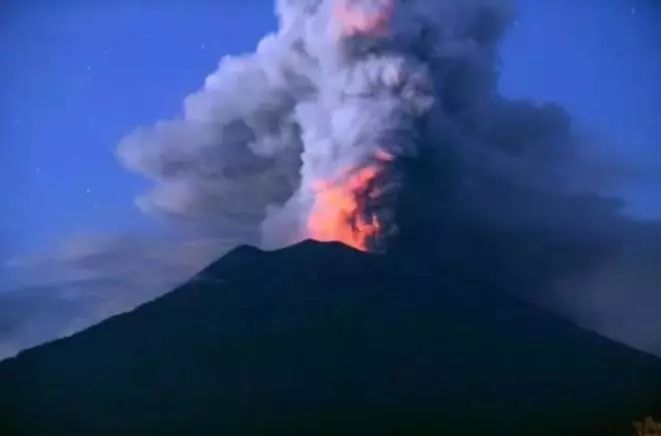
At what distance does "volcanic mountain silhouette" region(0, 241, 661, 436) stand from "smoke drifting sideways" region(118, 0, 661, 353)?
147 mm

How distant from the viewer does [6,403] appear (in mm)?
5676

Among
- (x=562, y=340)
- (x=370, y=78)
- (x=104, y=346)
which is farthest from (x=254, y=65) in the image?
(x=562, y=340)

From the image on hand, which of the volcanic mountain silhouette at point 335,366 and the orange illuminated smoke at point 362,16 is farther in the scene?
the orange illuminated smoke at point 362,16

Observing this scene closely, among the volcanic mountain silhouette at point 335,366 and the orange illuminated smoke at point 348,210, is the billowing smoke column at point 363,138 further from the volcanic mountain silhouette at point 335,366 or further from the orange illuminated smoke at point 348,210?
the volcanic mountain silhouette at point 335,366

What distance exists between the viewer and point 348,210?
579 cm

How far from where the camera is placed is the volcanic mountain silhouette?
5.56 meters

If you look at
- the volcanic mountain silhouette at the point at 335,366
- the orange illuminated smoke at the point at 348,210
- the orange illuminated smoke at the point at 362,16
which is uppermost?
the orange illuminated smoke at the point at 362,16

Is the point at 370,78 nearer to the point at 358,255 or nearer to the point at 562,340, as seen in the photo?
the point at 358,255

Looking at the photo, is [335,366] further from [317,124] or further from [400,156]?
[317,124]

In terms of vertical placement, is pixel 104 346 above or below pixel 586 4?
below

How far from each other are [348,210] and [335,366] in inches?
26.6

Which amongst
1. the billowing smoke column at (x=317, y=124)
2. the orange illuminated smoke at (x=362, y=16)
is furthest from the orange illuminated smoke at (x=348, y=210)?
the orange illuminated smoke at (x=362, y=16)

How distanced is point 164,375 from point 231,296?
17.2 inches

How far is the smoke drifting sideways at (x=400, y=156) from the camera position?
5.75 meters
